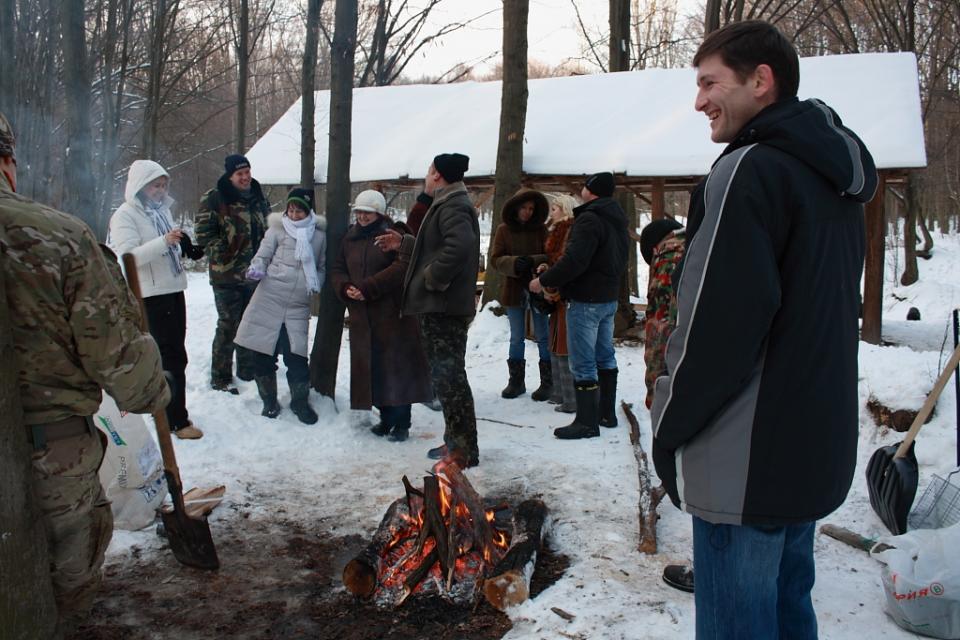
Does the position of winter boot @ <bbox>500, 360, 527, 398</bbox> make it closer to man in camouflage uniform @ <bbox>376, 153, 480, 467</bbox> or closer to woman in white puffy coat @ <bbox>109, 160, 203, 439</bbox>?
man in camouflage uniform @ <bbox>376, 153, 480, 467</bbox>

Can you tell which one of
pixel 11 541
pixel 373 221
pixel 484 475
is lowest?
pixel 484 475

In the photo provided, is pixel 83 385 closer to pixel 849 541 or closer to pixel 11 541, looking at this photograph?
pixel 11 541

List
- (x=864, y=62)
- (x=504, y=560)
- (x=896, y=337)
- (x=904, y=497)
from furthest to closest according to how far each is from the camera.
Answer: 1. (x=896, y=337)
2. (x=864, y=62)
3. (x=904, y=497)
4. (x=504, y=560)

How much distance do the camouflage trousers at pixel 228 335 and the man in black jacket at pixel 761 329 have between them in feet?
17.7

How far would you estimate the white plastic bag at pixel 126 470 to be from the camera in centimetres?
423

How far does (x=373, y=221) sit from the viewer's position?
19.8 feet

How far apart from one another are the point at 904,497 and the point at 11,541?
13.2 ft

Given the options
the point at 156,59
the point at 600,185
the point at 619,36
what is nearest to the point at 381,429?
the point at 600,185

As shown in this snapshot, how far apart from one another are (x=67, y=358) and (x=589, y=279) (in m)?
4.13

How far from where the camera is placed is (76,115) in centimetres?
713

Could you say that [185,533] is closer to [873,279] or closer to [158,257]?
[158,257]

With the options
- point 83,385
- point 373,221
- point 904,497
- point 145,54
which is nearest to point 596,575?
point 904,497

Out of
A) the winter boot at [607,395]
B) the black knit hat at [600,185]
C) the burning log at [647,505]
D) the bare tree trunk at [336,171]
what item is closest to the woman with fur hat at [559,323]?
the winter boot at [607,395]

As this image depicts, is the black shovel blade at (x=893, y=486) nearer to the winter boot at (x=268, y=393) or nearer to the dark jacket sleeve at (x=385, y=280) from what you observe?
the dark jacket sleeve at (x=385, y=280)
